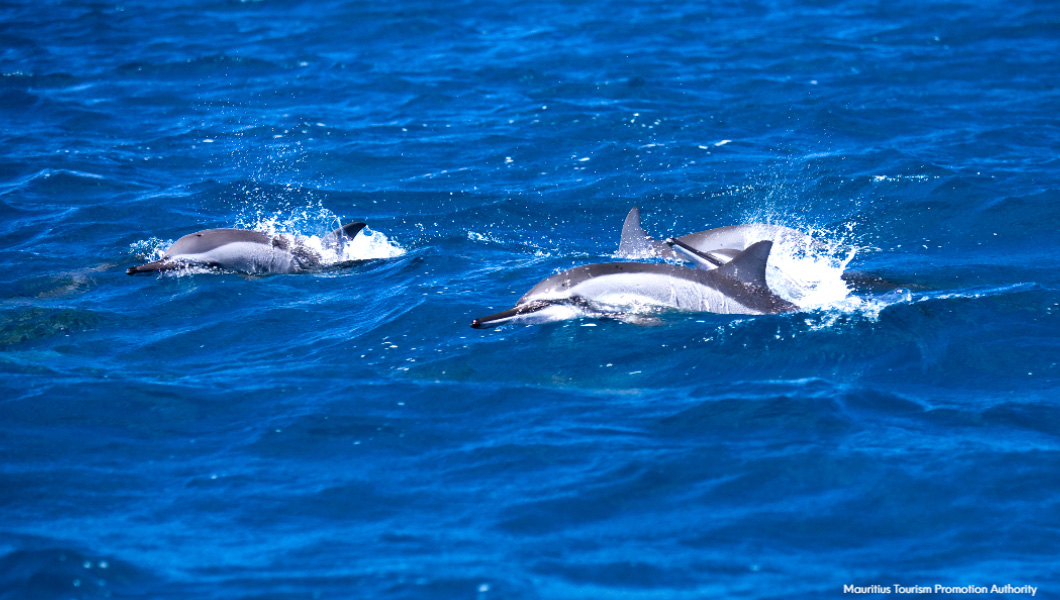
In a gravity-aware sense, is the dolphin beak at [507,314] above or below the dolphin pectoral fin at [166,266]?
below

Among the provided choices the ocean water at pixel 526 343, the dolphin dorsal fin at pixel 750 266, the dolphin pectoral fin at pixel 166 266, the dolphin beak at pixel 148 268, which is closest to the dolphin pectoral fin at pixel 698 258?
the dolphin dorsal fin at pixel 750 266

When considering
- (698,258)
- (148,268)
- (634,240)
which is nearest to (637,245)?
(634,240)

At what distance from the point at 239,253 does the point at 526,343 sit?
424 centimetres

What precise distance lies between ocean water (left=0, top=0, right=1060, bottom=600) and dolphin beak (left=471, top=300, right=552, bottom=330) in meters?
0.23

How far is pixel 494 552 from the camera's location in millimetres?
6672

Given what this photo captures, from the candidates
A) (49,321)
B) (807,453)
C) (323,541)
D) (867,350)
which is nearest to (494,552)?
(323,541)

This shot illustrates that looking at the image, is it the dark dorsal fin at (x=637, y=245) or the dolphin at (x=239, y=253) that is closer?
the dolphin at (x=239, y=253)

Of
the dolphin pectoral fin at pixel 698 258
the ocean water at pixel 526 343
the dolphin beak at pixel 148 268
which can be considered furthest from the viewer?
the dolphin beak at pixel 148 268

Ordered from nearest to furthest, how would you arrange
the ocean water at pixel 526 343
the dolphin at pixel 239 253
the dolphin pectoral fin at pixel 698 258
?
the ocean water at pixel 526 343 < the dolphin pectoral fin at pixel 698 258 < the dolphin at pixel 239 253

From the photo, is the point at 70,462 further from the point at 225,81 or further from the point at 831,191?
the point at 225,81

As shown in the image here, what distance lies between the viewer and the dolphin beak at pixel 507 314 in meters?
10.1

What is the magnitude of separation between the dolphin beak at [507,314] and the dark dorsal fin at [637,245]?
237 cm

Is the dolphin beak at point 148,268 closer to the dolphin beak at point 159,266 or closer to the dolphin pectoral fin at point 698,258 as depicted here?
the dolphin beak at point 159,266

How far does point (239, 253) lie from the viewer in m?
12.4
